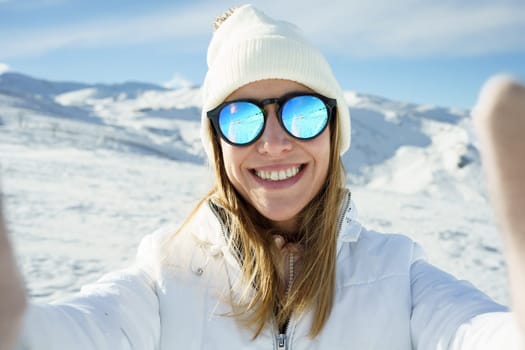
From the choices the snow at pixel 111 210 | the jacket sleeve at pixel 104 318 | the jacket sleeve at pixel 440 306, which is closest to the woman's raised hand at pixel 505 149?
the snow at pixel 111 210

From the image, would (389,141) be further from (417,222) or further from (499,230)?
(499,230)

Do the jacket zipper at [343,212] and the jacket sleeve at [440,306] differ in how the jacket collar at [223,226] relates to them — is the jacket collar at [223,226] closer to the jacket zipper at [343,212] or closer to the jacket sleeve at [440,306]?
the jacket zipper at [343,212]

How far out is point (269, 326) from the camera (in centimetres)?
157

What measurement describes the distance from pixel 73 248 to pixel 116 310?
4.74 metres

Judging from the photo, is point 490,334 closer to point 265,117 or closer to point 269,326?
point 269,326

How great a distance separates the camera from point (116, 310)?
1.37 m

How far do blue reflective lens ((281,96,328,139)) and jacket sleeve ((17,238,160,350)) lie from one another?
2.13 ft

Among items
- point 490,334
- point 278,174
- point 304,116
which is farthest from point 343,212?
point 490,334

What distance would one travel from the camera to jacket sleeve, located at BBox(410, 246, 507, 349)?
127 cm

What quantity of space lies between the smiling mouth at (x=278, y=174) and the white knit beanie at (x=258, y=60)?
26cm

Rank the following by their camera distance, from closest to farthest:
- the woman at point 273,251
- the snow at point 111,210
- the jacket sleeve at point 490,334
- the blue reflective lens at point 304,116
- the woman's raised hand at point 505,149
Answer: the woman's raised hand at point 505,149 → the jacket sleeve at point 490,334 → the woman at point 273,251 → the blue reflective lens at point 304,116 → the snow at point 111,210

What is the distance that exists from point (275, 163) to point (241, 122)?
0.62 ft

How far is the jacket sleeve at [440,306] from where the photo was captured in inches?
49.9

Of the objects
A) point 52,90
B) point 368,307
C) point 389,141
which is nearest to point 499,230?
point 368,307
